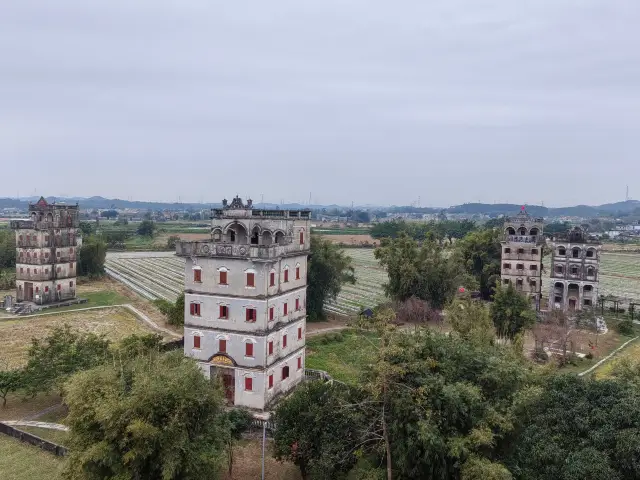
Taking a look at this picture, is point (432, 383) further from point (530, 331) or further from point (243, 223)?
point (530, 331)

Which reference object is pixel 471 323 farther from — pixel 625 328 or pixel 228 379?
pixel 625 328

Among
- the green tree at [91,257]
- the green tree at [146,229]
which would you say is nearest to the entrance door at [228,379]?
the green tree at [91,257]

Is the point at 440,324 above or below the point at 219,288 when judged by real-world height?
below

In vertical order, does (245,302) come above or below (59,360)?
above

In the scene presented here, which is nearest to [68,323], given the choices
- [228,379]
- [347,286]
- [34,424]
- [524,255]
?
[34,424]

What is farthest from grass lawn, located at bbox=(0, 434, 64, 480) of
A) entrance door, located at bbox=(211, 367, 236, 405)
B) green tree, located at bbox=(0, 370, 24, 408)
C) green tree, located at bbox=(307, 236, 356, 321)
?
green tree, located at bbox=(307, 236, 356, 321)

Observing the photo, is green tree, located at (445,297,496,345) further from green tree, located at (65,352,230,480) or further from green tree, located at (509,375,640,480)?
green tree, located at (65,352,230,480)

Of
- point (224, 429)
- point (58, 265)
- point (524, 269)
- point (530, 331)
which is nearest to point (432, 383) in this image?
Answer: point (224, 429)

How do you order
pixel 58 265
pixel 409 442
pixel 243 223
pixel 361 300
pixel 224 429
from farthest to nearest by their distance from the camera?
pixel 361 300
pixel 58 265
pixel 243 223
pixel 224 429
pixel 409 442
